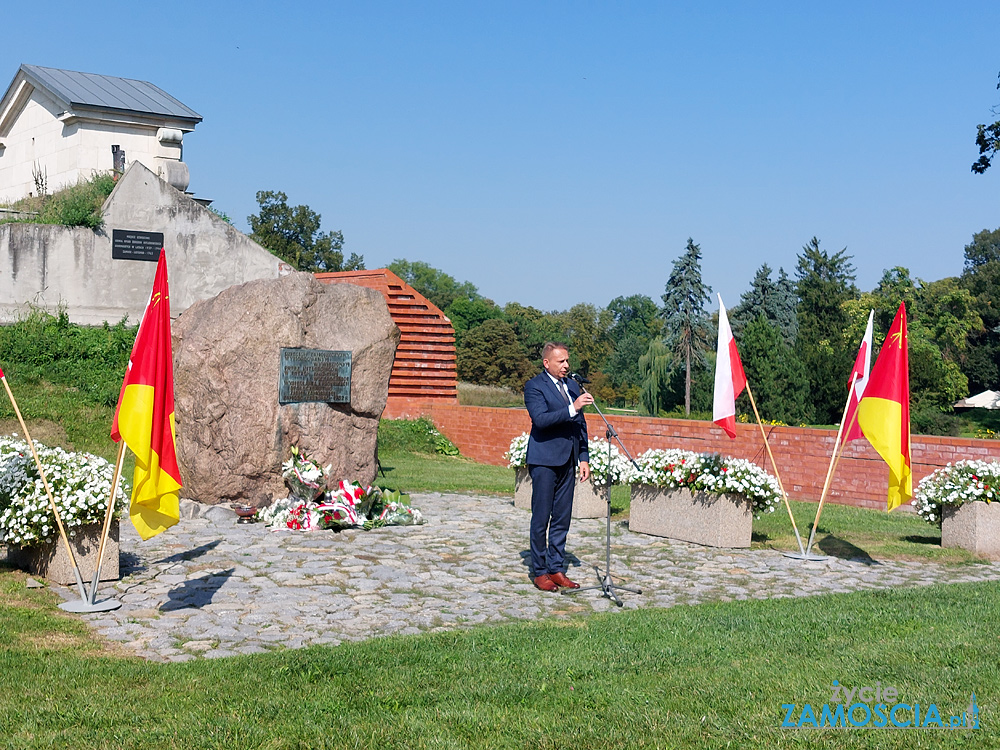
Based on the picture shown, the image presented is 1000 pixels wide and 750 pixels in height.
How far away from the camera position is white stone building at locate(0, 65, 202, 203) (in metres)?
29.5

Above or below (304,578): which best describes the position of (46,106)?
above

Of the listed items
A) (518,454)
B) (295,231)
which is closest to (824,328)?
(295,231)

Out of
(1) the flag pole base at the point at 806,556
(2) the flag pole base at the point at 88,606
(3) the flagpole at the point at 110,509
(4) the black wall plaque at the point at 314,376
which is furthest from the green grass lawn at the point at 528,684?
(4) the black wall plaque at the point at 314,376

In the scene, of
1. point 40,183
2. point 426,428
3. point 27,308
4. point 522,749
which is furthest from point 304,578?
point 40,183

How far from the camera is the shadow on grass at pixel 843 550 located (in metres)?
9.63

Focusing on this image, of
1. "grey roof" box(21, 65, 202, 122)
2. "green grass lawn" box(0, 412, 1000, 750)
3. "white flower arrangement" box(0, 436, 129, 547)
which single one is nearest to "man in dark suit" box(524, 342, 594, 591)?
"green grass lawn" box(0, 412, 1000, 750)

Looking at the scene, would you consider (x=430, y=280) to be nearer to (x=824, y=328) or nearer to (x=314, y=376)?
(x=824, y=328)

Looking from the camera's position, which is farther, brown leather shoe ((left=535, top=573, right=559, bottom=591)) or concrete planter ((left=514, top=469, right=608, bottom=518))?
concrete planter ((left=514, top=469, right=608, bottom=518))

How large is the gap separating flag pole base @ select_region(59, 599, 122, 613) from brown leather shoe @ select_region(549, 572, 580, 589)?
11.2 ft

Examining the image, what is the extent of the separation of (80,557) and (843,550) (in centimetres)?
743

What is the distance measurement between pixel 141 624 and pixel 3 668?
1.35 m

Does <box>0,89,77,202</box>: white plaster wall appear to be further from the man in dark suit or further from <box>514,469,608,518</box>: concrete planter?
the man in dark suit

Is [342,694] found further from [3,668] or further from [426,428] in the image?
[426,428]

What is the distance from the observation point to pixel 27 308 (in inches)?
853
